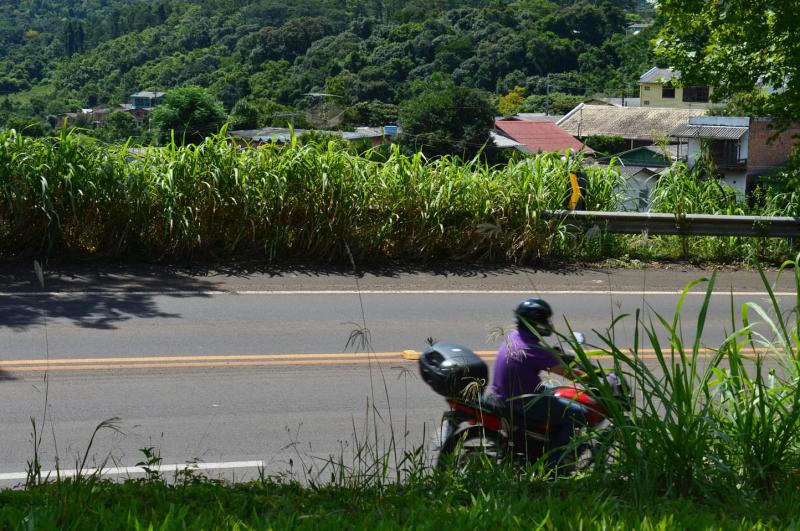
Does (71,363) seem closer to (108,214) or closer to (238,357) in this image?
(238,357)

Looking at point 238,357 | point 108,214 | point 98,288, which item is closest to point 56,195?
point 108,214

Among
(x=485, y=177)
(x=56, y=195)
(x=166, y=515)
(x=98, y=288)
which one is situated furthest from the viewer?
(x=485, y=177)

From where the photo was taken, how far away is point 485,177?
1310 cm

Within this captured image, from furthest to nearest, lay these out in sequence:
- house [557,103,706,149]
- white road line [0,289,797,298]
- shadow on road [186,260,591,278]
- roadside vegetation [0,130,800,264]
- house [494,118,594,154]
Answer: house [557,103,706,149] → house [494,118,594,154] → shadow on road [186,260,591,278] → roadside vegetation [0,130,800,264] → white road line [0,289,797,298]

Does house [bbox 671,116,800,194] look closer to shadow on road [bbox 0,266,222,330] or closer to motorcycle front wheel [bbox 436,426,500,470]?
shadow on road [bbox 0,266,222,330]

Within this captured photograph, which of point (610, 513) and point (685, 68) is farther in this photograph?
point (685, 68)

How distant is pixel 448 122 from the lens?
163ft

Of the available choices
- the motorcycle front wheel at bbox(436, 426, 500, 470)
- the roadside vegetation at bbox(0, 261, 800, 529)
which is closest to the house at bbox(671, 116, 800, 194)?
the motorcycle front wheel at bbox(436, 426, 500, 470)

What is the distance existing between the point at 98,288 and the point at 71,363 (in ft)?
8.51

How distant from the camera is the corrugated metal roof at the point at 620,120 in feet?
240

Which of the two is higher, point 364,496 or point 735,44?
point 735,44

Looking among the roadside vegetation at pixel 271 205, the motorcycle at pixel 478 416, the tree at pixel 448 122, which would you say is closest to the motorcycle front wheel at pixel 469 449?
the motorcycle at pixel 478 416

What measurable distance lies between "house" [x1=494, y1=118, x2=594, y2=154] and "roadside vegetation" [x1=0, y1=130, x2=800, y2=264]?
1800 inches

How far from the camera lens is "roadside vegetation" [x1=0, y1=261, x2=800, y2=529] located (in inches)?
149
